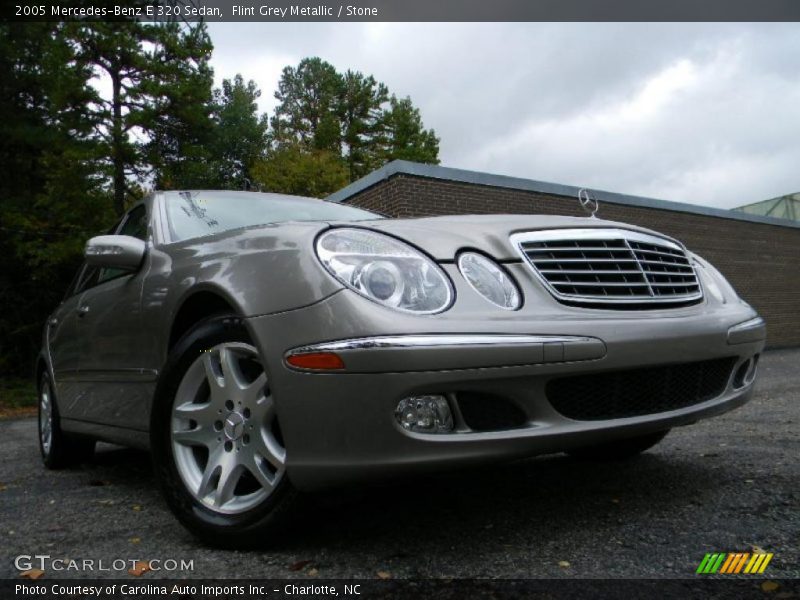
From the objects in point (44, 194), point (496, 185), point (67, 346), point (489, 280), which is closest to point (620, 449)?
point (489, 280)

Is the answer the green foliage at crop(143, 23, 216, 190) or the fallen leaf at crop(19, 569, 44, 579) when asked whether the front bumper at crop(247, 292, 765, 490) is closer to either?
the fallen leaf at crop(19, 569, 44, 579)

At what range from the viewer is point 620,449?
3406 mm

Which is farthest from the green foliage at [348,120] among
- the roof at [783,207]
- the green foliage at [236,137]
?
the roof at [783,207]

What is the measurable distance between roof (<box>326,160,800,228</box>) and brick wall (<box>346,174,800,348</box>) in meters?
0.08

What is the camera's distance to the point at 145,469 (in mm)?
4184

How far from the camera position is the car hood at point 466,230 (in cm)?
223

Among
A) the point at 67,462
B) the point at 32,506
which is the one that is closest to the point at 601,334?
the point at 32,506

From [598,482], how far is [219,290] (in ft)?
5.65

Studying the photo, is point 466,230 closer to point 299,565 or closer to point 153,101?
point 299,565

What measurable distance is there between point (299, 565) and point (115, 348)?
1.64 meters

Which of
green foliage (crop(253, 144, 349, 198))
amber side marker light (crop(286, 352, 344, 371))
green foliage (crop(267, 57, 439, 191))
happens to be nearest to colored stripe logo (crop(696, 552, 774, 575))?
amber side marker light (crop(286, 352, 344, 371))

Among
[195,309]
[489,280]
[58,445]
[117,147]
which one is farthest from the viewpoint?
[117,147]

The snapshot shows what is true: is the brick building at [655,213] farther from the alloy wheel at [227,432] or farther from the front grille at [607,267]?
the alloy wheel at [227,432]

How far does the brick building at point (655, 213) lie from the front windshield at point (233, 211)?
21.9 ft
